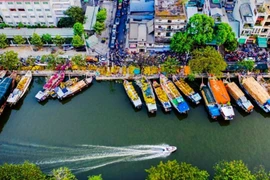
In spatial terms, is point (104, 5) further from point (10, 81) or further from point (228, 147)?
point (228, 147)

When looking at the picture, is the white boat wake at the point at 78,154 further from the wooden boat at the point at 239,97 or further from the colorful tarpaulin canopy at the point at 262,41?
the colorful tarpaulin canopy at the point at 262,41

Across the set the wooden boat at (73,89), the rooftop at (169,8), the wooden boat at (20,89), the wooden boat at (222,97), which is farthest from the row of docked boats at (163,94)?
the wooden boat at (20,89)

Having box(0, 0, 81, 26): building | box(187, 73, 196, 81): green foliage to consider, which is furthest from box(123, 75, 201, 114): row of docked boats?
box(0, 0, 81, 26): building

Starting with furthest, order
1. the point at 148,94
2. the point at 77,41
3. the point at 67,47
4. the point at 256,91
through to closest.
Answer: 1. the point at 67,47
2. the point at 77,41
3. the point at 148,94
4. the point at 256,91

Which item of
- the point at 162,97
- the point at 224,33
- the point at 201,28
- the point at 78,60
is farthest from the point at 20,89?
the point at 224,33

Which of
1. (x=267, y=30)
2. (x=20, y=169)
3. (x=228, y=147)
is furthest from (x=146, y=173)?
(x=267, y=30)

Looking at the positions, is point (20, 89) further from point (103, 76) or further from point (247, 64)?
point (247, 64)
